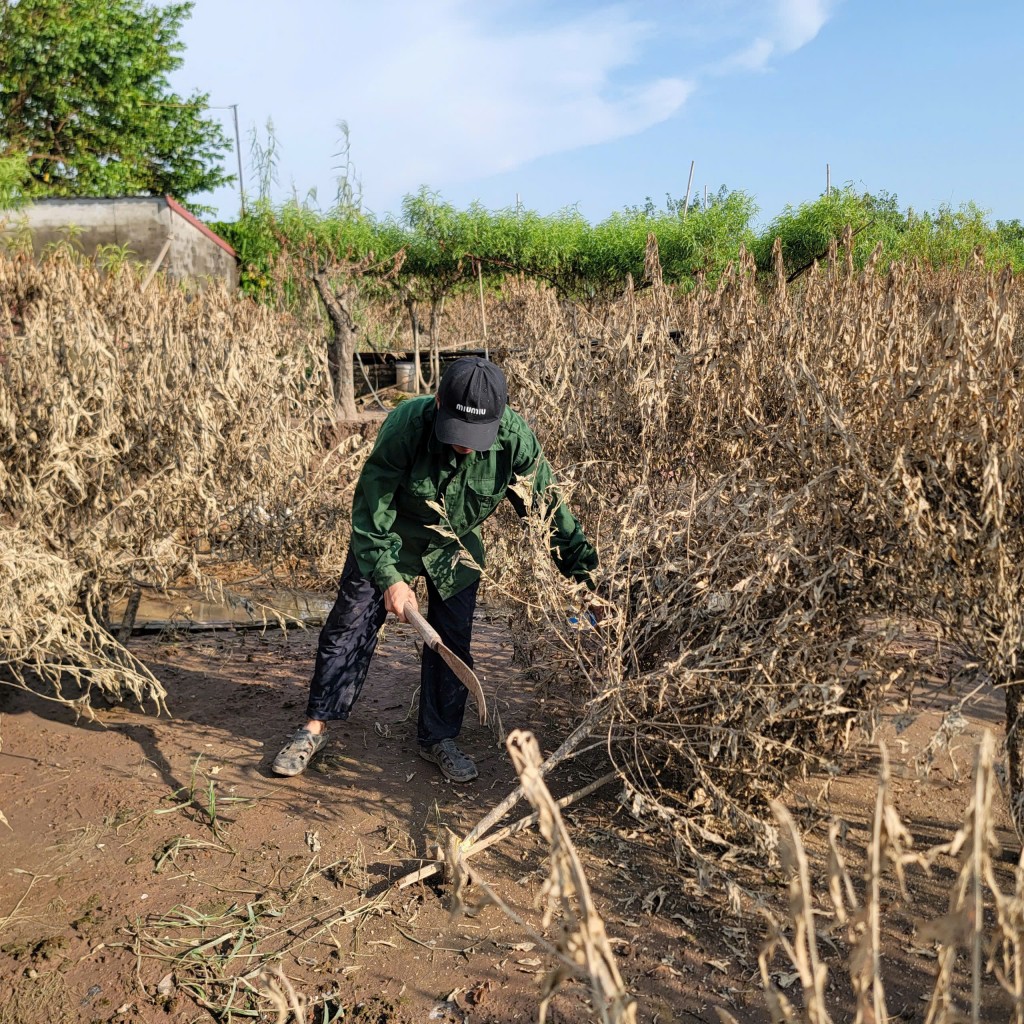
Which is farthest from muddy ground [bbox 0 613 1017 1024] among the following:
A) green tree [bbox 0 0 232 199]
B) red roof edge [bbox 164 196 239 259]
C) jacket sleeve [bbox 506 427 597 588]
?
green tree [bbox 0 0 232 199]

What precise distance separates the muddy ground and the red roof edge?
1416 centimetres

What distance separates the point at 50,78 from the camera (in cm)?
2298

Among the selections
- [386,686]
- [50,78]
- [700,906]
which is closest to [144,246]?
[50,78]

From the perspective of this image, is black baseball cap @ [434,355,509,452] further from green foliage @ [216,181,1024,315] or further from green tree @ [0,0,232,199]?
green tree @ [0,0,232,199]

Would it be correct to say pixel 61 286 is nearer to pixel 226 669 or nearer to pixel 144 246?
pixel 226 669

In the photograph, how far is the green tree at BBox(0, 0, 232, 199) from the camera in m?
22.6

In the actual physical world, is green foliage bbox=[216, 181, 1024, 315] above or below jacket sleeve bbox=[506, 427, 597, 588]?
above

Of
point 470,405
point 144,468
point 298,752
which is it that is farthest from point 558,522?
point 144,468

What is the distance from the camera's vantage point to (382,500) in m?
3.34

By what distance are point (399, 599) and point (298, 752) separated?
87 cm

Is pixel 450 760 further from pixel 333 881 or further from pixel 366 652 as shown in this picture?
pixel 333 881

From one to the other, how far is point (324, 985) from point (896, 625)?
186 cm

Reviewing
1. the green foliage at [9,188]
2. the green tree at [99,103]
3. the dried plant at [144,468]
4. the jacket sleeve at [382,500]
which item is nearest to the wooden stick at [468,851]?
the jacket sleeve at [382,500]

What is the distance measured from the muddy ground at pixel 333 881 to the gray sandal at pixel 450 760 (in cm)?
4
